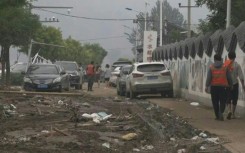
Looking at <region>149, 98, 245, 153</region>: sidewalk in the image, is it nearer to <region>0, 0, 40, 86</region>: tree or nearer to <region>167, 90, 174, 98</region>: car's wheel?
<region>167, 90, 174, 98</region>: car's wheel

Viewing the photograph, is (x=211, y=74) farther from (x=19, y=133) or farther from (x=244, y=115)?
(x=19, y=133)

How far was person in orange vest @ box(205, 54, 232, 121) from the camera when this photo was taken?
14789 mm

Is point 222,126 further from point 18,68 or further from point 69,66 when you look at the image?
point 18,68

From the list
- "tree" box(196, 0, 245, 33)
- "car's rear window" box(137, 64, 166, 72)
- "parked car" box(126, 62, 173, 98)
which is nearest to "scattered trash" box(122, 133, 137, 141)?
"parked car" box(126, 62, 173, 98)

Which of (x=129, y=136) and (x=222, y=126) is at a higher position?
(x=129, y=136)

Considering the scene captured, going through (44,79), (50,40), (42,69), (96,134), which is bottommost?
(96,134)

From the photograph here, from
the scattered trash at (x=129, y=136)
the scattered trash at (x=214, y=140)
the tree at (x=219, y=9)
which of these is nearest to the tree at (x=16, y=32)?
the tree at (x=219, y=9)

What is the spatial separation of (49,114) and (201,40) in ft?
30.2

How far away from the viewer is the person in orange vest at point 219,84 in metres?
14.8

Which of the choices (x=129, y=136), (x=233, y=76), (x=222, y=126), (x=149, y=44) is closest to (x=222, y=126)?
(x=222, y=126)

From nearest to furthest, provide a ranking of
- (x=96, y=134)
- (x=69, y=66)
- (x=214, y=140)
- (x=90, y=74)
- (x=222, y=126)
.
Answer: (x=214, y=140), (x=96, y=134), (x=222, y=126), (x=90, y=74), (x=69, y=66)

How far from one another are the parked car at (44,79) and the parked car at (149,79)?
360cm

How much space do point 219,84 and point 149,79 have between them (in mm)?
10867

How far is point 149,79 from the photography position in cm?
2561
